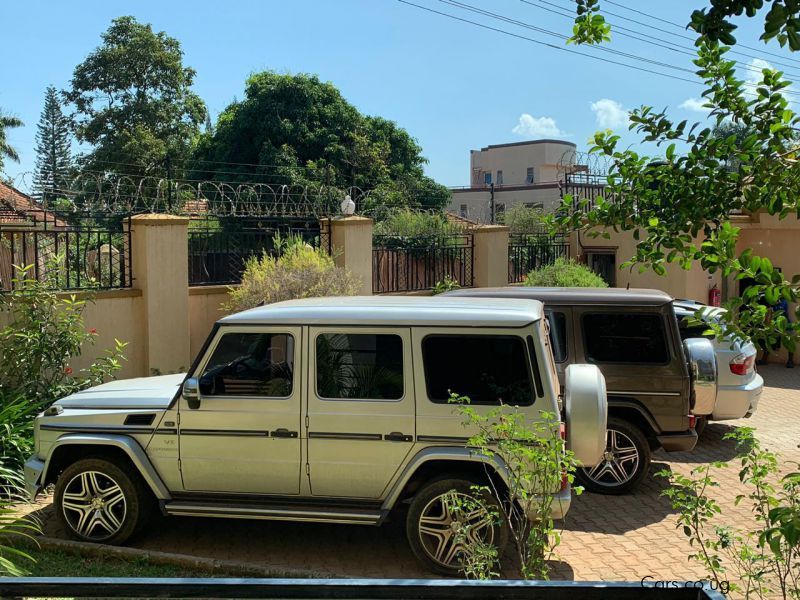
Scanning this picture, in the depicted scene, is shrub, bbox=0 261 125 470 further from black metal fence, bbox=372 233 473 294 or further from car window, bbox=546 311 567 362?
black metal fence, bbox=372 233 473 294

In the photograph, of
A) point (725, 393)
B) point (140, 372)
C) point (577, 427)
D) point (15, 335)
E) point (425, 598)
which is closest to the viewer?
point (425, 598)

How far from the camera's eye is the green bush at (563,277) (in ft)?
47.6

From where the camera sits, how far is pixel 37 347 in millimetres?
8594

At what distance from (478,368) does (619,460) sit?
298 centimetres

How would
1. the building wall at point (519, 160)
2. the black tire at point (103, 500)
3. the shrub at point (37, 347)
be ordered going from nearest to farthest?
the black tire at point (103, 500), the shrub at point (37, 347), the building wall at point (519, 160)

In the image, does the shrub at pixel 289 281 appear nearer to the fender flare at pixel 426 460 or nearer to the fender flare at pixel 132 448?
the fender flare at pixel 132 448

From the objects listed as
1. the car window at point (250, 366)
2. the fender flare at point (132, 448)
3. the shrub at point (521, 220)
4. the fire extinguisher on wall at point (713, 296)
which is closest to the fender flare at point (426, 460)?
the car window at point (250, 366)

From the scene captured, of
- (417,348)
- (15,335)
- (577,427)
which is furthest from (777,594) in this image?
(15,335)

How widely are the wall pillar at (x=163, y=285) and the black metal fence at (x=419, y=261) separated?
13.1 feet

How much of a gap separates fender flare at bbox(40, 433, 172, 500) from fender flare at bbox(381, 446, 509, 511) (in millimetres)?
1787

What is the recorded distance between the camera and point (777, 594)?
5.18 meters

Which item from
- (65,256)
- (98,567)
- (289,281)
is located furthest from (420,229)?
(98,567)

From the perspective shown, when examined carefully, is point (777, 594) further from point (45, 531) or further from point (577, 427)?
point (45, 531)

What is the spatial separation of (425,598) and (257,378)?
4.20 meters
